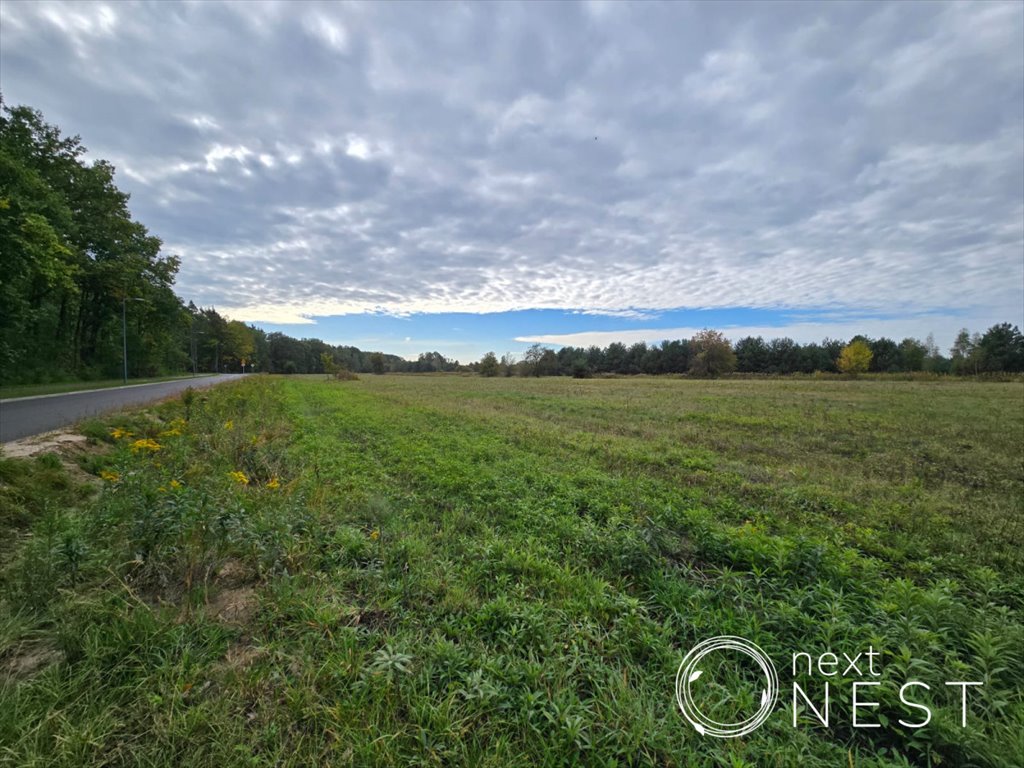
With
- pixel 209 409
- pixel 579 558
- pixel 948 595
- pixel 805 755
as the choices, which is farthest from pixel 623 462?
pixel 209 409

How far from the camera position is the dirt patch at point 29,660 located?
252 cm

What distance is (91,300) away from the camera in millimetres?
32906

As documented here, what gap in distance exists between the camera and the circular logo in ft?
7.71

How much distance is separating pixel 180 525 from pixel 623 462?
25.6 ft

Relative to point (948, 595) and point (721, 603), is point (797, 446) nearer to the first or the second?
point (948, 595)

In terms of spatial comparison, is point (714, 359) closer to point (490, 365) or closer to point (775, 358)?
point (775, 358)

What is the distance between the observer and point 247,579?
152 inches

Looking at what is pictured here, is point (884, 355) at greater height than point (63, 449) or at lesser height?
greater

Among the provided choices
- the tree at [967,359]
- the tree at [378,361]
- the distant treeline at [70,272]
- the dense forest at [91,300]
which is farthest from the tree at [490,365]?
the tree at [967,359]

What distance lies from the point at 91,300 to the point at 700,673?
5000 centimetres

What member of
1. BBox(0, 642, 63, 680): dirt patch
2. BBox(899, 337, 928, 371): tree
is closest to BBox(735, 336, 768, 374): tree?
BBox(899, 337, 928, 371): tree

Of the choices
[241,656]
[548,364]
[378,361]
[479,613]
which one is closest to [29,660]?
[241,656]

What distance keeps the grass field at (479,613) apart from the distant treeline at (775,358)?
66.8m

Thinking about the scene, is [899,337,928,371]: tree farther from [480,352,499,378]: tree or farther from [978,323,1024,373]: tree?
[480,352,499,378]: tree
